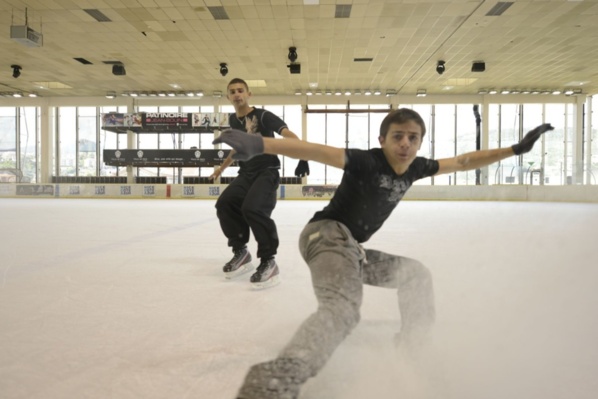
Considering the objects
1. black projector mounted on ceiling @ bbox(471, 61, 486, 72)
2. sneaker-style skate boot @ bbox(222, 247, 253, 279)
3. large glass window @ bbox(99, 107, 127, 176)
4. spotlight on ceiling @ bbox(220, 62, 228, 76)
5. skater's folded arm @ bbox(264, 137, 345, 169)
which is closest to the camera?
skater's folded arm @ bbox(264, 137, 345, 169)

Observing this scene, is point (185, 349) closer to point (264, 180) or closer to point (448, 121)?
point (264, 180)

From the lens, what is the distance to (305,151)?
1404 millimetres

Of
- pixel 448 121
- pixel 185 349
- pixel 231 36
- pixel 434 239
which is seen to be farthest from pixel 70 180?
pixel 185 349

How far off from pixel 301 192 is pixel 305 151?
14.0 meters

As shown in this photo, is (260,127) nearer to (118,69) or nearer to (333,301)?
(333,301)

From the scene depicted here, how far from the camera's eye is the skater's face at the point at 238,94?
2789 millimetres

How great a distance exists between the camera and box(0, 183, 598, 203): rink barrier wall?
14.2 meters

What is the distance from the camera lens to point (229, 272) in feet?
9.11

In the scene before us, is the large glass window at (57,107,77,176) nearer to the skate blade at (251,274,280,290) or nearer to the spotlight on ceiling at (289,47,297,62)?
the spotlight on ceiling at (289,47,297,62)

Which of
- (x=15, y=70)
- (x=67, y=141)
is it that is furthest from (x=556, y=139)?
(x=67, y=141)

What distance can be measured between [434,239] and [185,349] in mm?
3389

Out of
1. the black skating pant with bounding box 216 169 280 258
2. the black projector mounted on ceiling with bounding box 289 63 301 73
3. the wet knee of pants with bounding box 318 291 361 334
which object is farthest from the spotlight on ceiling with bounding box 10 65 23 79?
the wet knee of pants with bounding box 318 291 361 334

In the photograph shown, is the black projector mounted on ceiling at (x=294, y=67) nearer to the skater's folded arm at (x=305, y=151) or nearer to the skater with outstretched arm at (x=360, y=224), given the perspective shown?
the skater with outstretched arm at (x=360, y=224)

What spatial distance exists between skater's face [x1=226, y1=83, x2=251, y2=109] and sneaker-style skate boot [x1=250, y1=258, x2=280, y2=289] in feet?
3.45
